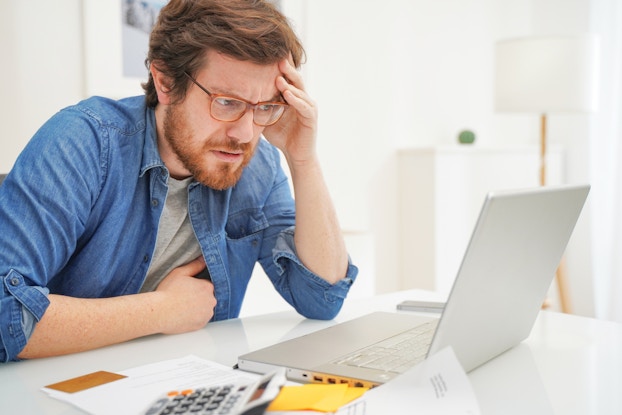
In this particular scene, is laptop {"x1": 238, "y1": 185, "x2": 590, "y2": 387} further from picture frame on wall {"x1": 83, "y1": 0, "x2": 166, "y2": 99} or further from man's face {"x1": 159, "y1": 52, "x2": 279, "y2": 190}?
picture frame on wall {"x1": 83, "y1": 0, "x2": 166, "y2": 99}

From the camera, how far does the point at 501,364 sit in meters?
0.91

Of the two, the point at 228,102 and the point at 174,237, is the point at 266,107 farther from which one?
the point at 174,237

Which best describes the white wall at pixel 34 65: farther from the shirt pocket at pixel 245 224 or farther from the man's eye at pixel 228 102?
the man's eye at pixel 228 102

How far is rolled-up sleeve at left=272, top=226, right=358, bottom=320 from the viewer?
3.98 feet

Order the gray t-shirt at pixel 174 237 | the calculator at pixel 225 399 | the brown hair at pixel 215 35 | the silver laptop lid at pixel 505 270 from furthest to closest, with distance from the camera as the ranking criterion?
the gray t-shirt at pixel 174 237, the brown hair at pixel 215 35, the silver laptop lid at pixel 505 270, the calculator at pixel 225 399

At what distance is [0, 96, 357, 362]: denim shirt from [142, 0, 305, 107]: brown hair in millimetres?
116

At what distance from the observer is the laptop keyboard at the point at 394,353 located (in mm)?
819

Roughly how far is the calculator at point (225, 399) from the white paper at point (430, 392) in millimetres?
117

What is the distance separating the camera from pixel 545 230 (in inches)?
33.2

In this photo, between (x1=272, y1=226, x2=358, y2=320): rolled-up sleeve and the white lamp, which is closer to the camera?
(x1=272, y1=226, x2=358, y2=320): rolled-up sleeve

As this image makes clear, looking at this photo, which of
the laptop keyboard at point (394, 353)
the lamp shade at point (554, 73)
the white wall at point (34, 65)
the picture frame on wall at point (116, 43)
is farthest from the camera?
the lamp shade at point (554, 73)

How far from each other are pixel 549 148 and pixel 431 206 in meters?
0.83

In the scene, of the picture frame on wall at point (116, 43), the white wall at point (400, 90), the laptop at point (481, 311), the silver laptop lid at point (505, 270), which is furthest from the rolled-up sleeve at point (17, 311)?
the white wall at point (400, 90)

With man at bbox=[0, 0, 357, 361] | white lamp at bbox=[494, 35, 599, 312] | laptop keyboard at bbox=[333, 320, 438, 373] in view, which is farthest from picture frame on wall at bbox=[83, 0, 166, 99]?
laptop keyboard at bbox=[333, 320, 438, 373]
